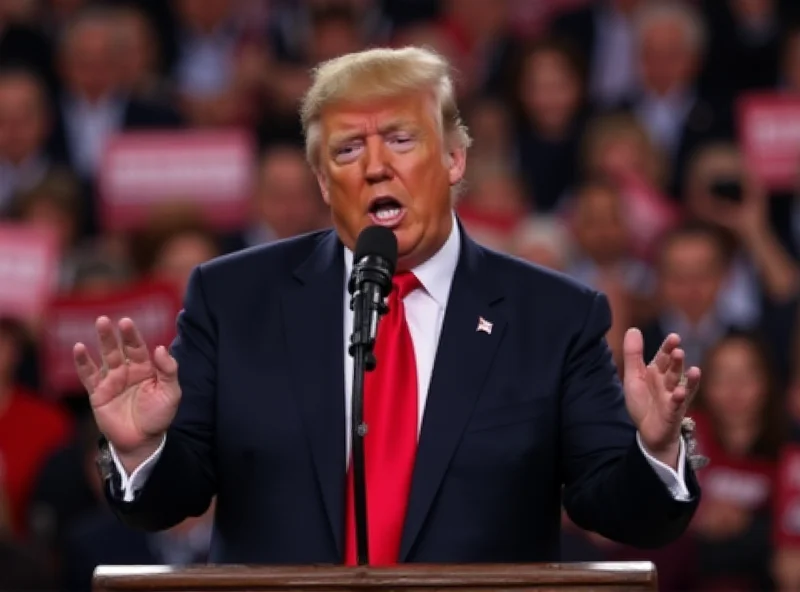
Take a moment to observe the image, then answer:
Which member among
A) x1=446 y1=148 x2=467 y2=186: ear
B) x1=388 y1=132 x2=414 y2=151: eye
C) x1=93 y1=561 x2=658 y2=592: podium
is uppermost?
x1=388 y1=132 x2=414 y2=151: eye

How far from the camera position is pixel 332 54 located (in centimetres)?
782

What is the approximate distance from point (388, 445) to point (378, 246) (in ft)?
1.30

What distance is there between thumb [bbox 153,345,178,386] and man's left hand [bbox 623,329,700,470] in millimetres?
650

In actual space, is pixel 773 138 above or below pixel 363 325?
below

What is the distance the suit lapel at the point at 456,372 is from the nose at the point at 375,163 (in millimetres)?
245

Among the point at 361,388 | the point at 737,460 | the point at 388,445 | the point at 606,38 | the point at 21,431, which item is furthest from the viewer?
the point at 606,38

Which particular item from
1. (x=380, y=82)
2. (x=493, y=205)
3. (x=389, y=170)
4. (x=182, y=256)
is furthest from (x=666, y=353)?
(x=493, y=205)

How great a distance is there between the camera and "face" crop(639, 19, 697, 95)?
25.1 ft

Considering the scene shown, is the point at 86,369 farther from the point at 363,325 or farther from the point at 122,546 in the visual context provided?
the point at 122,546

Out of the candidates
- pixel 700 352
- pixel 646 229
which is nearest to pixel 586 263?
pixel 646 229

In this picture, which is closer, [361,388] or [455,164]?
[361,388]

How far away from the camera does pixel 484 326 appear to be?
3.10 meters

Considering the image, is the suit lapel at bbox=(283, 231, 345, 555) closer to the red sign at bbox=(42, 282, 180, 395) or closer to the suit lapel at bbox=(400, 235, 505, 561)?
the suit lapel at bbox=(400, 235, 505, 561)

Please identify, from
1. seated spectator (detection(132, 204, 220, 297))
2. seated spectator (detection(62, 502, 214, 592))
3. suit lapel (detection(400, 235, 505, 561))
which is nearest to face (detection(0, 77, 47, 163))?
seated spectator (detection(132, 204, 220, 297))
